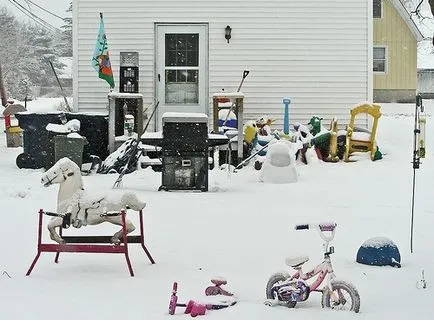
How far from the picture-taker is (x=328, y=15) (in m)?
16.0

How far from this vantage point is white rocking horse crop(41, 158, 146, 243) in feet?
20.7

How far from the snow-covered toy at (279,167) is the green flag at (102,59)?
462cm

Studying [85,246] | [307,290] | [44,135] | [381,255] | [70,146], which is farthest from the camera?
[44,135]

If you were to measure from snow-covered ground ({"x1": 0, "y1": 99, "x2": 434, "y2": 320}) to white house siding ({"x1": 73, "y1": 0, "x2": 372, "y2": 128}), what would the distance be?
376 cm

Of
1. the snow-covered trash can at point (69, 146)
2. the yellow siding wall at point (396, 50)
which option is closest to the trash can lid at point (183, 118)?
the snow-covered trash can at point (69, 146)

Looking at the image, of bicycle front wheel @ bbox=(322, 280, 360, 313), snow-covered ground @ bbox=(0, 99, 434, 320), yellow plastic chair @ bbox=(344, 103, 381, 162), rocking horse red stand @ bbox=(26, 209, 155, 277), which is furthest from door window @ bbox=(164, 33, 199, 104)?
bicycle front wheel @ bbox=(322, 280, 360, 313)

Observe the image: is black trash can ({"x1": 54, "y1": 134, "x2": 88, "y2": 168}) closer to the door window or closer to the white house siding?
the white house siding

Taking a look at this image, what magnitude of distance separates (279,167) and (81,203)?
5648 mm

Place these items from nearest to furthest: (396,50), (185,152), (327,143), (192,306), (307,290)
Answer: (192,306) → (307,290) → (185,152) → (327,143) → (396,50)

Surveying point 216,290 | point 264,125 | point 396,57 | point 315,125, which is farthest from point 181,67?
point 396,57

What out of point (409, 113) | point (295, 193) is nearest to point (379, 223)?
point (295, 193)

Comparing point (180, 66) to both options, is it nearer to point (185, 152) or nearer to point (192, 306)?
point (185, 152)

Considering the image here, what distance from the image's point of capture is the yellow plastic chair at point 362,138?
14.4 meters

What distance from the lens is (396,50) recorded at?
113 feet
